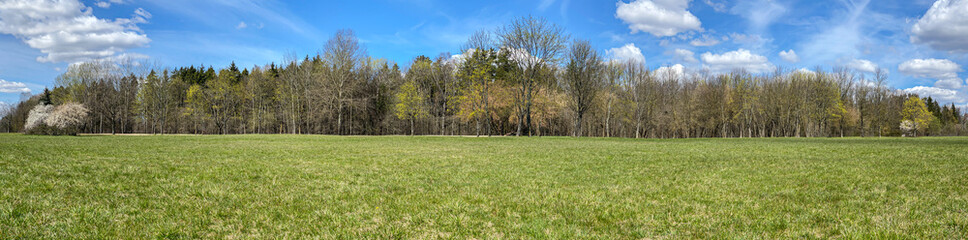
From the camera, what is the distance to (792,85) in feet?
208

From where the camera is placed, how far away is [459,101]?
52469mm

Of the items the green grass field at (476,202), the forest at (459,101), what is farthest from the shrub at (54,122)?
the green grass field at (476,202)

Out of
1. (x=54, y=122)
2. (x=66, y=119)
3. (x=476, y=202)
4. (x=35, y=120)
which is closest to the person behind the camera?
(x=476, y=202)

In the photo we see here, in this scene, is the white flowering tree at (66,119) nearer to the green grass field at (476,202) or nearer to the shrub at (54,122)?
the shrub at (54,122)

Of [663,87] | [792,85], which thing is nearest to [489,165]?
[663,87]

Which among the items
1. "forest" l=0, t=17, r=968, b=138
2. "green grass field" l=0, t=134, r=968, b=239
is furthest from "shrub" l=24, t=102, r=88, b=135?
"green grass field" l=0, t=134, r=968, b=239

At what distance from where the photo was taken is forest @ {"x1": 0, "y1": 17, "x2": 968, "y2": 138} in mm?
51562

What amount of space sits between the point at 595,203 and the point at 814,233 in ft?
9.18

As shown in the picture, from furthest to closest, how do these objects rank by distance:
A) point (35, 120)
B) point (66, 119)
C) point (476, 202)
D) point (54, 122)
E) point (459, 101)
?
point (459, 101) → point (66, 119) → point (35, 120) → point (54, 122) → point (476, 202)

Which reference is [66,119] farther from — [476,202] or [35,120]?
[476,202]

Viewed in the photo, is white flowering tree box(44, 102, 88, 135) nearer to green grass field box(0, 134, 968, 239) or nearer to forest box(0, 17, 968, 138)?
forest box(0, 17, 968, 138)

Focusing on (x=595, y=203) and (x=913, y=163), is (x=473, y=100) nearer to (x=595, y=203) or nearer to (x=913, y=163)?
(x=913, y=163)

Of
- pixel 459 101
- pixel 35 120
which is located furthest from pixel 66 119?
pixel 459 101

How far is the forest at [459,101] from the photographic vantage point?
51.6 metres
